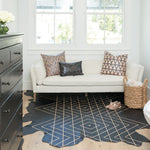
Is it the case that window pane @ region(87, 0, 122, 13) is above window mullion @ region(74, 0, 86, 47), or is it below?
above

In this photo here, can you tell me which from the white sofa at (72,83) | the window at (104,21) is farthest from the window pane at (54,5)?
the white sofa at (72,83)

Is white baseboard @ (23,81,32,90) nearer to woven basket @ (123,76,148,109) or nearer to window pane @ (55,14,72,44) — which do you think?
window pane @ (55,14,72,44)

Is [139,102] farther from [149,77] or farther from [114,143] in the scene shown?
[114,143]

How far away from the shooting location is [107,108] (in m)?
4.41

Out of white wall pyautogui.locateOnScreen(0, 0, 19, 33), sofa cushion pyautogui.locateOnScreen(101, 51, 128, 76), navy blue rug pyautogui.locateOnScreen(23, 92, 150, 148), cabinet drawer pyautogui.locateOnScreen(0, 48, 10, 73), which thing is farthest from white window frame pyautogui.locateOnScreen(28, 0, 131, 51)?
cabinet drawer pyautogui.locateOnScreen(0, 48, 10, 73)

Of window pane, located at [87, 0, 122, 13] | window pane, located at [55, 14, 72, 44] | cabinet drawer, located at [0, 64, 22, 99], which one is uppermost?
window pane, located at [87, 0, 122, 13]

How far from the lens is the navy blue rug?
315 cm

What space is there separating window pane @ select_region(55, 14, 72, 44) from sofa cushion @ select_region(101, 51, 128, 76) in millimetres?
977

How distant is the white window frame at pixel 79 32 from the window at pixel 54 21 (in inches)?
3.8

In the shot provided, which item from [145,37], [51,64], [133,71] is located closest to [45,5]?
[51,64]

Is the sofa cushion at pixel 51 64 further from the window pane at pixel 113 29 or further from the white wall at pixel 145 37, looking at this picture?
the white wall at pixel 145 37

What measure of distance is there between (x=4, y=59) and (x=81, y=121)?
2174 millimetres

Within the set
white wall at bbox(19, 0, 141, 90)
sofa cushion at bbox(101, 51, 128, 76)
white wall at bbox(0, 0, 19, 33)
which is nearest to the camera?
white wall at bbox(0, 0, 19, 33)

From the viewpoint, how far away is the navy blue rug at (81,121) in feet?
10.3
